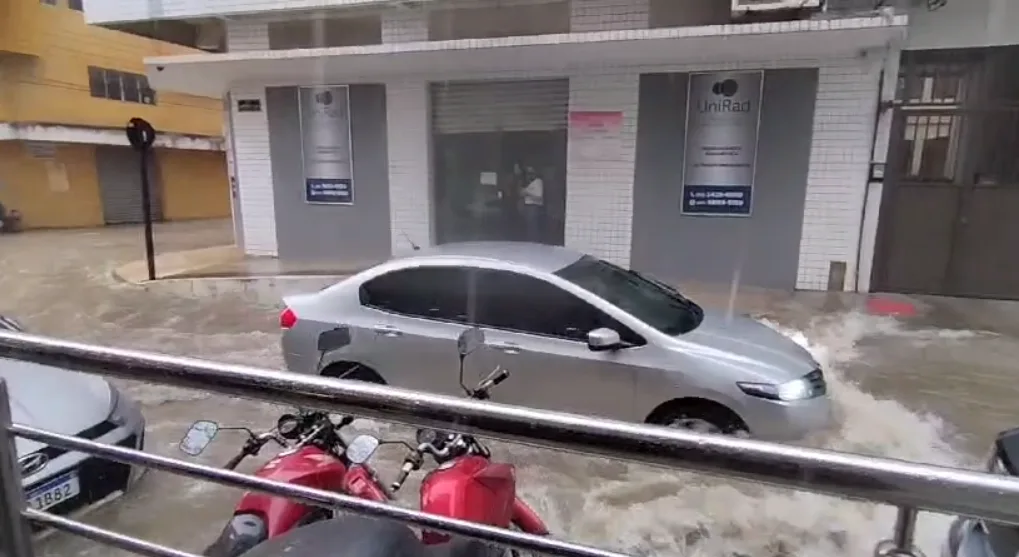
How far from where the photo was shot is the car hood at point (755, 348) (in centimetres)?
357

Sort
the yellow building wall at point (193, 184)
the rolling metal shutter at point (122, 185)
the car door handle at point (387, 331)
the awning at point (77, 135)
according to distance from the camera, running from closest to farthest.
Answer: the car door handle at point (387, 331) < the awning at point (77, 135) < the rolling metal shutter at point (122, 185) < the yellow building wall at point (193, 184)

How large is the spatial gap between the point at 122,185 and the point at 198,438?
21.3 m

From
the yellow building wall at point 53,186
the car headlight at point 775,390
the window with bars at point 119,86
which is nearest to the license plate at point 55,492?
the car headlight at point 775,390

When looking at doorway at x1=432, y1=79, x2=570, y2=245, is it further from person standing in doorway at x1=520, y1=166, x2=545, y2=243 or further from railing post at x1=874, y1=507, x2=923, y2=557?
railing post at x1=874, y1=507, x2=923, y2=557

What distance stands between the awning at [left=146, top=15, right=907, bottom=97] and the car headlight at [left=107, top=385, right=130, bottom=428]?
5.56m

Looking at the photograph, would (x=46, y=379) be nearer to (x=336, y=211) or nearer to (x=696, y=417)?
(x=696, y=417)

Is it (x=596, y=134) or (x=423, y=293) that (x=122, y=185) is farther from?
(x=423, y=293)

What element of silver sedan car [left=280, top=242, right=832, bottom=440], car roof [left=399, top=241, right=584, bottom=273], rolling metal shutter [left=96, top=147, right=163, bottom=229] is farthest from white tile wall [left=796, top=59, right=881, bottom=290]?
rolling metal shutter [left=96, top=147, right=163, bottom=229]

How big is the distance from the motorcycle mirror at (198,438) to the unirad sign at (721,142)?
288 inches

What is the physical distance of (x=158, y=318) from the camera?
737cm

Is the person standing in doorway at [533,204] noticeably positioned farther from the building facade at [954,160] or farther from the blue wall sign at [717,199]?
the building facade at [954,160]

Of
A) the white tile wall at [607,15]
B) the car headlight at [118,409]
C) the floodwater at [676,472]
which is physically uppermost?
the white tile wall at [607,15]

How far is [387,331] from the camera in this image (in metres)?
4.19

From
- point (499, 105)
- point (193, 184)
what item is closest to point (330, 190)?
point (499, 105)
